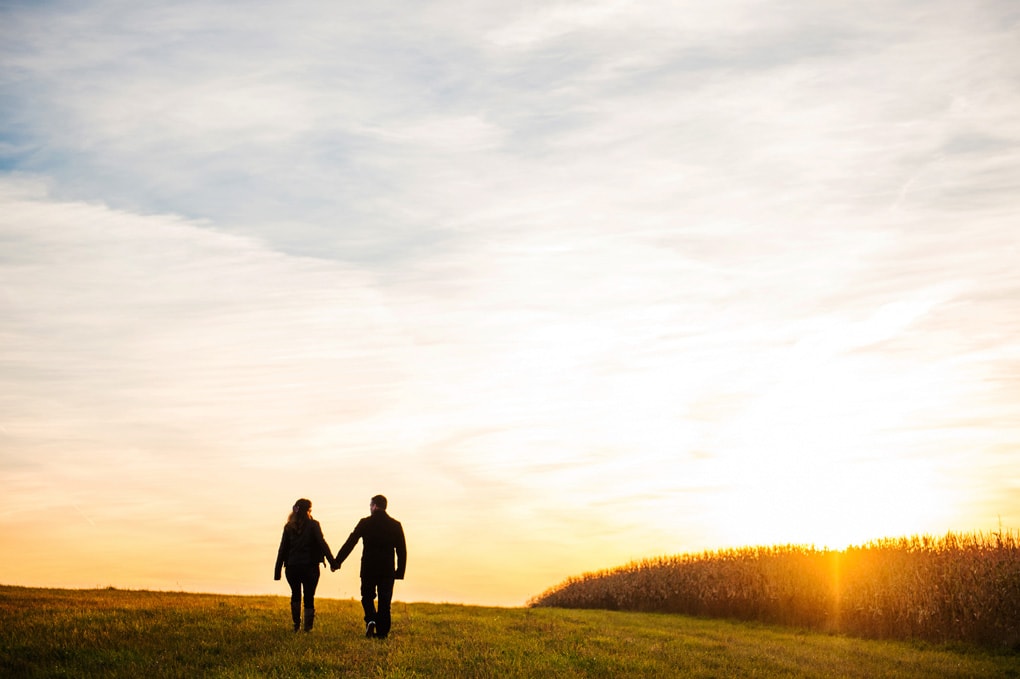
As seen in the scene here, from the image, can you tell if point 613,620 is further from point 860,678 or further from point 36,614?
point 36,614

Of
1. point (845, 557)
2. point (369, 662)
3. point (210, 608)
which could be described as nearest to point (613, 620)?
point (845, 557)

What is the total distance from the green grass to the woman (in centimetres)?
144

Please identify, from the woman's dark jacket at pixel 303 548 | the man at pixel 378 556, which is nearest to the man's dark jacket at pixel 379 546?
the man at pixel 378 556

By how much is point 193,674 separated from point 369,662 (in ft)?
12.0

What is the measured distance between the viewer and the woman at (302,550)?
2228 cm

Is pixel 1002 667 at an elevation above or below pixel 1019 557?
below

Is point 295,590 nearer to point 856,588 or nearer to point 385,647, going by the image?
point 385,647

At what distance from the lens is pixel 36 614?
80.7ft

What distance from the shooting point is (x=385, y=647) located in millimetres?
20406

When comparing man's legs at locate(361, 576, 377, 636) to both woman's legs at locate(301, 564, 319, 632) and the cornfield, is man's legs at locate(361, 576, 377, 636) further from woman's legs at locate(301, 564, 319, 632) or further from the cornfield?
the cornfield

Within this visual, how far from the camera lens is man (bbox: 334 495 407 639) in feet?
70.8

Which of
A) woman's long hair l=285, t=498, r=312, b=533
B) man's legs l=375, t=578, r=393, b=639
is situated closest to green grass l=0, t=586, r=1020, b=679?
man's legs l=375, t=578, r=393, b=639

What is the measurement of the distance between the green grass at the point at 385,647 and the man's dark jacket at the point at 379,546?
173 cm

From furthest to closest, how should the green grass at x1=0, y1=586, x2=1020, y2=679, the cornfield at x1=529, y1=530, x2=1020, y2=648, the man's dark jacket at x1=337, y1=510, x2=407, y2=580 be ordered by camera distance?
the cornfield at x1=529, y1=530, x2=1020, y2=648 → the man's dark jacket at x1=337, y1=510, x2=407, y2=580 → the green grass at x1=0, y1=586, x2=1020, y2=679
